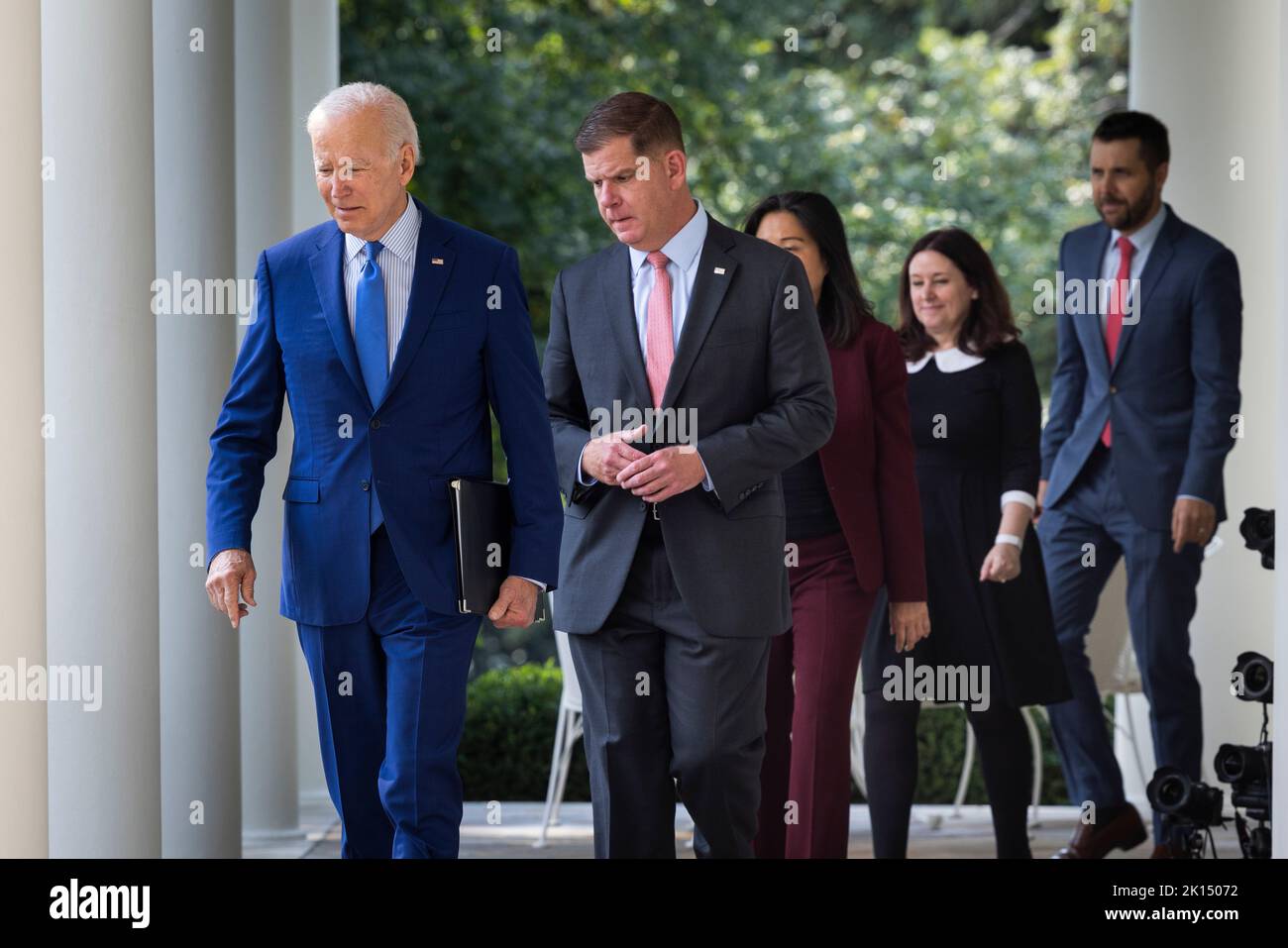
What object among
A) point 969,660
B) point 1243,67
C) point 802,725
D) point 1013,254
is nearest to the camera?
point 802,725

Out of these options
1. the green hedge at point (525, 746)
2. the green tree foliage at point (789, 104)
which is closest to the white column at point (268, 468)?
the green hedge at point (525, 746)

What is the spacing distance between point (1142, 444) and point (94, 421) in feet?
11.7

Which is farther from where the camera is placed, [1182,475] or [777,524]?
[1182,475]

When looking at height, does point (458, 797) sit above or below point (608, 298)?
below

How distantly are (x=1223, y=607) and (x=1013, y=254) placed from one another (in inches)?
267

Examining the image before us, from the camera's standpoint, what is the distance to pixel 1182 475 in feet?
19.8

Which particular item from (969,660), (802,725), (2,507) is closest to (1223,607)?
(969,660)

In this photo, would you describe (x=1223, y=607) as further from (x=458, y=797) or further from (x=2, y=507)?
(x=2, y=507)

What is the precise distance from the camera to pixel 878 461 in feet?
16.8

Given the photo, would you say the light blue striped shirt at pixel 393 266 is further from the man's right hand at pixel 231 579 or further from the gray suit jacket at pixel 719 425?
the man's right hand at pixel 231 579

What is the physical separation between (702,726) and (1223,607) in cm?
365

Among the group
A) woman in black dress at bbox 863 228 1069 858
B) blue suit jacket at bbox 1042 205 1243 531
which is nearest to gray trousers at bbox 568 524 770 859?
woman in black dress at bbox 863 228 1069 858
